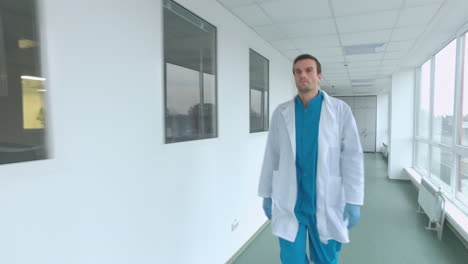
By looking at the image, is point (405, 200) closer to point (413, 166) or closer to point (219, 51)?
point (413, 166)

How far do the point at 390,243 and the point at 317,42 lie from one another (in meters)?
2.78

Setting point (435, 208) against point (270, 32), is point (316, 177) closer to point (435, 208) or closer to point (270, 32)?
point (270, 32)

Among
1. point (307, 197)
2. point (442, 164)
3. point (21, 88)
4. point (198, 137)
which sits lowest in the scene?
point (442, 164)

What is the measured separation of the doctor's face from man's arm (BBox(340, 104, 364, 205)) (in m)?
0.27

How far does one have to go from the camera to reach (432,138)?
5.32m

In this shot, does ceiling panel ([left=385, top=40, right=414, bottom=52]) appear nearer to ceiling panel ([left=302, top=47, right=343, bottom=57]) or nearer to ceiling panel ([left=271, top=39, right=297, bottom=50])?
ceiling panel ([left=302, top=47, right=343, bottom=57])

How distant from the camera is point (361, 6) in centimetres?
272

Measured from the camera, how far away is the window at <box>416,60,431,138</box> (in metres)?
6.00

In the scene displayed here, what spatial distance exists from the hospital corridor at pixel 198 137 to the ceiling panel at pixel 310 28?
1 centimetres

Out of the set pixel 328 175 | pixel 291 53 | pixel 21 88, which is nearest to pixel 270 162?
pixel 328 175

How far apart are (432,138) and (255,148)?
12.9 ft

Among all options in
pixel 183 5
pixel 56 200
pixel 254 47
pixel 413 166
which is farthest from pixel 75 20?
pixel 413 166

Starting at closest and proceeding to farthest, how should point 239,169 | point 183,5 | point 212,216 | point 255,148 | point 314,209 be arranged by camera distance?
point 314,209, point 183,5, point 212,216, point 239,169, point 255,148

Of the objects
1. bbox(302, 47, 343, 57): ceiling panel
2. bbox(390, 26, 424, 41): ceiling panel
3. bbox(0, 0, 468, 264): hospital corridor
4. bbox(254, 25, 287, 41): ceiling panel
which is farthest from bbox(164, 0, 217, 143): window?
bbox(390, 26, 424, 41): ceiling panel
